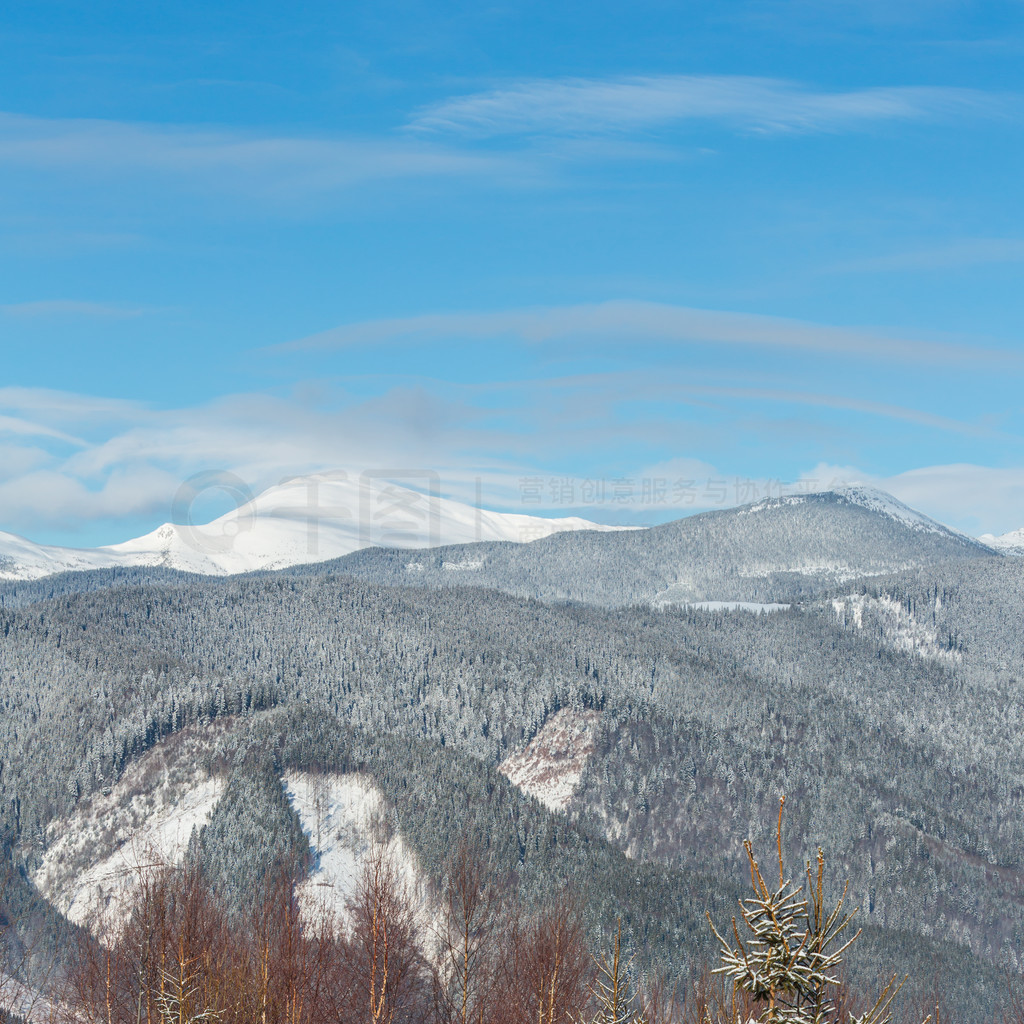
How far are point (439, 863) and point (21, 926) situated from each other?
77.0 meters

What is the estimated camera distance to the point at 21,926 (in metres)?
198

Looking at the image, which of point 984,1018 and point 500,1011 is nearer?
point 500,1011

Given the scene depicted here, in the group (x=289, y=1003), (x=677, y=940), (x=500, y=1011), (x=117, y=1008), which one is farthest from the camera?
(x=677, y=940)

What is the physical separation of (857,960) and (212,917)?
14983 cm

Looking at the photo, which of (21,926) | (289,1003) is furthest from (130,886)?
(289,1003)

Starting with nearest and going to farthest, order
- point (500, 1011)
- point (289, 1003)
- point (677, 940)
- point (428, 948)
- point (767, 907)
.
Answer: point (767, 907) → point (289, 1003) → point (500, 1011) → point (428, 948) → point (677, 940)

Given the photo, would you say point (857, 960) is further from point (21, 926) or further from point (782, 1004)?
point (782, 1004)

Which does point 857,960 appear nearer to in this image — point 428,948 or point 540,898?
point 540,898

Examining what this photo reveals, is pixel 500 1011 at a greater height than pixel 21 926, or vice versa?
pixel 500 1011

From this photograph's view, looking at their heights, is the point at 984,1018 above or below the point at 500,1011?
below

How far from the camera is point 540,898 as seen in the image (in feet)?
623

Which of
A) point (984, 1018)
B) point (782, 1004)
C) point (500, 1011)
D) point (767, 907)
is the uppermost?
point (767, 907)

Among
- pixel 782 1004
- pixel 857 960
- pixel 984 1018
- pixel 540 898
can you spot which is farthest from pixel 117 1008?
pixel 984 1018

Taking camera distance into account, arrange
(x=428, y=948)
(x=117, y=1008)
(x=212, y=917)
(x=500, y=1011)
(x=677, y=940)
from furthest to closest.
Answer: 1. (x=677, y=940)
2. (x=428, y=948)
3. (x=212, y=917)
4. (x=500, y=1011)
5. (x=117, y=1008)
